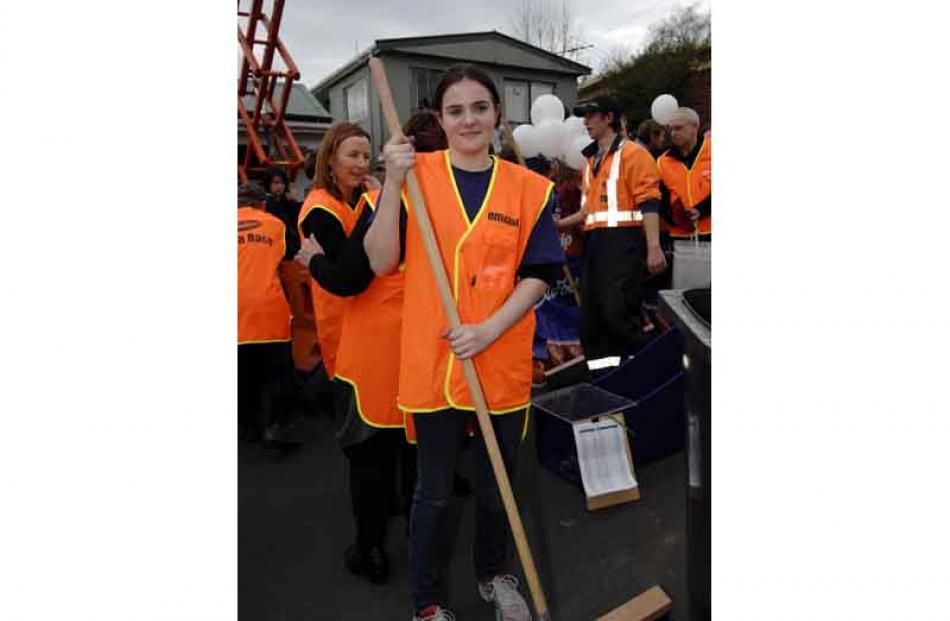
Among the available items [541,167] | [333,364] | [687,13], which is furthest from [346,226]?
[687,13]

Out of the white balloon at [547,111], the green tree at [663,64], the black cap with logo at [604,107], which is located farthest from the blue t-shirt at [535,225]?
the green tree at [663,64]

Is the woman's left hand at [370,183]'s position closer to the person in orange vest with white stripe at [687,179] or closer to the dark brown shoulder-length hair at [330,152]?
the dark brown shoulder-length hair at [330,152]

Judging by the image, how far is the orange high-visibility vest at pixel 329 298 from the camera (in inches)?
100

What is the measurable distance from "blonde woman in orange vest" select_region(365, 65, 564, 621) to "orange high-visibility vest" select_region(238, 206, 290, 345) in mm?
2045

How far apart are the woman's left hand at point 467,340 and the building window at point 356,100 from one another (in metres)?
19.3

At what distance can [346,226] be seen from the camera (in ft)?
8.36

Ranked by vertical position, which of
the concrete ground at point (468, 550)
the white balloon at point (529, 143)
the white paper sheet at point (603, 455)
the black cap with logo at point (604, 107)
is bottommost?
the concrete ground at point (468, 550)

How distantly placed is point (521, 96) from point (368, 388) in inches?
787

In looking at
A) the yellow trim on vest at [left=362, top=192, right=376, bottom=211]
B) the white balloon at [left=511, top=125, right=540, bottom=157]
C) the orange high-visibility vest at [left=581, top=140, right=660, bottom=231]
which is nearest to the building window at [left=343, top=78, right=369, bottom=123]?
the white balloon at [left=511, top=125, right=540, bottom=157]

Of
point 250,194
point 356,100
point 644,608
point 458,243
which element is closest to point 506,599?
point 644,608

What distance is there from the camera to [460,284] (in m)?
1.92

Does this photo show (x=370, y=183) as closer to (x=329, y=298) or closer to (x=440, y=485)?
(x=329, y=298)

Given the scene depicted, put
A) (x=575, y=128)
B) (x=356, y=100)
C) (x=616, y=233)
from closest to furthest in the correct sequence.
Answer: (x=616, y=233) < (x=575, y=128) < (x=356, y=100)

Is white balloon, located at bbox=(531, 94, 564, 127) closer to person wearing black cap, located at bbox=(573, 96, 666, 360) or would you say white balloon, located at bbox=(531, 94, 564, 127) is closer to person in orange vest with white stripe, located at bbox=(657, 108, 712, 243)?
person in orange vest with white stripe, located at bbox=(657, 108, 712, 243)
